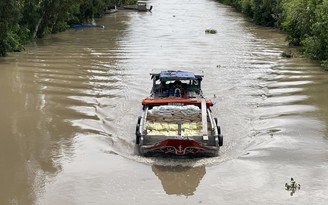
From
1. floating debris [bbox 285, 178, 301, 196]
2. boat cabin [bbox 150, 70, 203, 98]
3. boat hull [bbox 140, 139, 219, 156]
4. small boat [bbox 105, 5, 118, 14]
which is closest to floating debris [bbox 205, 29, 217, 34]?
small boat [bbox 105, 5, 118, 14]

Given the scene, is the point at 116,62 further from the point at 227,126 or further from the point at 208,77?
the point at 227,126

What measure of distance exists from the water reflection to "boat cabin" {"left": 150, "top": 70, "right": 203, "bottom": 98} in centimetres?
486

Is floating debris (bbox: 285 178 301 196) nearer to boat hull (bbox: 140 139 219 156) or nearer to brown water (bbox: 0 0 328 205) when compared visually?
brown water (bbox: 0 0 328 205)

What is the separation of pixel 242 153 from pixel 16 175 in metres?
6.50

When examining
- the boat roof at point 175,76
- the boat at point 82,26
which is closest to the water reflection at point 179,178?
the boat roof at point 175,76

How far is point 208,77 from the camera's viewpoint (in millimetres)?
24953

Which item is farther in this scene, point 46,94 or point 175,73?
point 46,94

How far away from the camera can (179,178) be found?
12.7 m

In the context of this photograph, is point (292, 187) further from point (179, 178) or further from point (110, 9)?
point (110, 9)

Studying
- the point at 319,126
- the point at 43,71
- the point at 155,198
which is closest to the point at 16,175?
the point at 155,198

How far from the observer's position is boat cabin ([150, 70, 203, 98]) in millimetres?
18022

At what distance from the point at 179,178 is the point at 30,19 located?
26.7m

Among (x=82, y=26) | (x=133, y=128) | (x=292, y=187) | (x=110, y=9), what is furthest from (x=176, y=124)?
(x=110, y=9)

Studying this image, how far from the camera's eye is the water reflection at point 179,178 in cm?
1216
